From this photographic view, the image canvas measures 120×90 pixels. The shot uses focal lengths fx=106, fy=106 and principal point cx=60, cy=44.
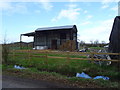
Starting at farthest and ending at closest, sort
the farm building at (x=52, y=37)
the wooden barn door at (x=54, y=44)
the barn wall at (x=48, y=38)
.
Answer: the wooden barn door at (x=54, y=44) < the barn wall at (x=48, y=38) < the farm building at (x=52, y=37)

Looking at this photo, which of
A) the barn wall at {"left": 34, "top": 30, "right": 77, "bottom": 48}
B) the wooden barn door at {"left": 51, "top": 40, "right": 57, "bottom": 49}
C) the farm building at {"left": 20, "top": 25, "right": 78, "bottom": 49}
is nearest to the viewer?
the farm building at {"left": 20, "top": 25, "right": 78, "bottom": 49}

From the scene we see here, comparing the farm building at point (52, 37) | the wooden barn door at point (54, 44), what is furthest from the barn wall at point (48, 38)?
the wooden barn door at point (54, 44)

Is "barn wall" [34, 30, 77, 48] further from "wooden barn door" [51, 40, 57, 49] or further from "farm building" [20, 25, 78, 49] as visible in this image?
"wooden barn door" [51, 40, 57, 49]

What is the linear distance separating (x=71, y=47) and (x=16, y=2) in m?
11.8

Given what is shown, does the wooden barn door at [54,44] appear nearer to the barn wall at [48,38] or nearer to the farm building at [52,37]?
the farm building at [52,37]

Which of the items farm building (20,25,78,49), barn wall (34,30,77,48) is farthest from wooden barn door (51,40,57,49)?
barn wall (34,30,77,48)

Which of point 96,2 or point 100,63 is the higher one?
point 96,2

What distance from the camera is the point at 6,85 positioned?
4109 millimetres

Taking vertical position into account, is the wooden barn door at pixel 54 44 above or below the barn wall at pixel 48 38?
below

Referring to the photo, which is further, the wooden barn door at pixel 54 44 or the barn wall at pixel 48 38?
the wooden barn door at pixel 54 44

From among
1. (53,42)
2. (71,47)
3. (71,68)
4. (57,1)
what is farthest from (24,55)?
(53,42)

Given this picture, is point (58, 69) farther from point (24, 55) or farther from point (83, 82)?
point (24, 55)

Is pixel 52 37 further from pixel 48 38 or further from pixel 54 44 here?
pixel 54 44

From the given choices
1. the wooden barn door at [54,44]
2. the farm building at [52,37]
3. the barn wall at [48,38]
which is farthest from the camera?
the wooden barn door at [54,44]
